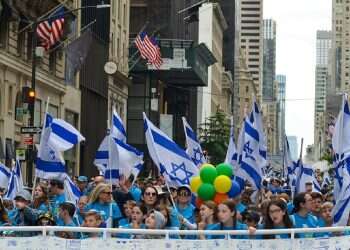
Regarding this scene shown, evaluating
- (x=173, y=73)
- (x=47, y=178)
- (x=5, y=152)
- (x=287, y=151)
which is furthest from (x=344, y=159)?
(x=173, y=73)

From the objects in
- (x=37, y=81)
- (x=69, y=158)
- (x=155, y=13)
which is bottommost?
(x=69, y=158)

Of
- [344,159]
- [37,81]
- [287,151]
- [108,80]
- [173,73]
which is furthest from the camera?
[173,73]

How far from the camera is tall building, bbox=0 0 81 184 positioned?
3775 cm

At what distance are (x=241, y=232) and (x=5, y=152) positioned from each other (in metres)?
29.3

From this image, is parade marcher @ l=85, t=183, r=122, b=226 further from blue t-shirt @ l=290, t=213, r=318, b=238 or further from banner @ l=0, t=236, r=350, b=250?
banner @ l=0, t=236, r=350, b=250

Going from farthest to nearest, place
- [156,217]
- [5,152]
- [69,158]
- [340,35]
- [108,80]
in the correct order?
[340,35] → [108,80] → [69,158] → [5,152] → [156,217]

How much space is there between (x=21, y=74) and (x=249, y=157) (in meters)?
24.7

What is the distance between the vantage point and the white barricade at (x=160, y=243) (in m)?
9.05

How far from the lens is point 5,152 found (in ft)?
123

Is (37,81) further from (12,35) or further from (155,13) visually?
(155,13)

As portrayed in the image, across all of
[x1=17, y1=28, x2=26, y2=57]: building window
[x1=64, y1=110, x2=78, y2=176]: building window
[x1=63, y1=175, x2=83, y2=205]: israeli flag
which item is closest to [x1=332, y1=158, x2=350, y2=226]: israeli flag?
[x1=63, y1=175, x2=83, y2=205]: israeli flag

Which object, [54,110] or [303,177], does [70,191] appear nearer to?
[303,177]

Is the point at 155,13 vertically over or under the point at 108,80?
over

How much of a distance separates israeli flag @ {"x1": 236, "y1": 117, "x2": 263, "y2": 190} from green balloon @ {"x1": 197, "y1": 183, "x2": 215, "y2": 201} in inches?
132
